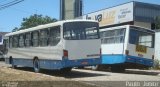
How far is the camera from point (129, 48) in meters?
24.3

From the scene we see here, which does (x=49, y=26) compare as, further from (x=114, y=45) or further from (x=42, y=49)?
(x=114, y=45)

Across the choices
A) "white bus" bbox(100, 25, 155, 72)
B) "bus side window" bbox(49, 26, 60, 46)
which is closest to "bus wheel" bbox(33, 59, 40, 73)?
"bus side window" bbox(49, 26, 60, 46)

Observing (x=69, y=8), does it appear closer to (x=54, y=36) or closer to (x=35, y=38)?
(x=35, y=38)

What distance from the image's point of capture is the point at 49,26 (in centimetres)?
2244

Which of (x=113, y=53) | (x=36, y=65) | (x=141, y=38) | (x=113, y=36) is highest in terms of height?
(x=113, y=36)

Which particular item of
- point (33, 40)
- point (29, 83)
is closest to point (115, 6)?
point (33, 40)

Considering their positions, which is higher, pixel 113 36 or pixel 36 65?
pixel 113 36

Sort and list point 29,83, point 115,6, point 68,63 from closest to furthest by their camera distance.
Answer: point 29,83 → point 68,63 → point 115,6

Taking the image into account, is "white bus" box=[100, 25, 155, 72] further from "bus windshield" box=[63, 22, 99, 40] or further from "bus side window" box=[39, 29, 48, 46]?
"bus side window" box=[39, 29, 48, 46]

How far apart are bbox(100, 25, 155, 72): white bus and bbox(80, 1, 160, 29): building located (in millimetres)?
12010

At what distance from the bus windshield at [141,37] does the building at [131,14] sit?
12.1m

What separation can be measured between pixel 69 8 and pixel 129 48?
34.5m

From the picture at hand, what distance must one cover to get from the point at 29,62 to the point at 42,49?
292cm

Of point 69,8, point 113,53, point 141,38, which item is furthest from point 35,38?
point 69,8
